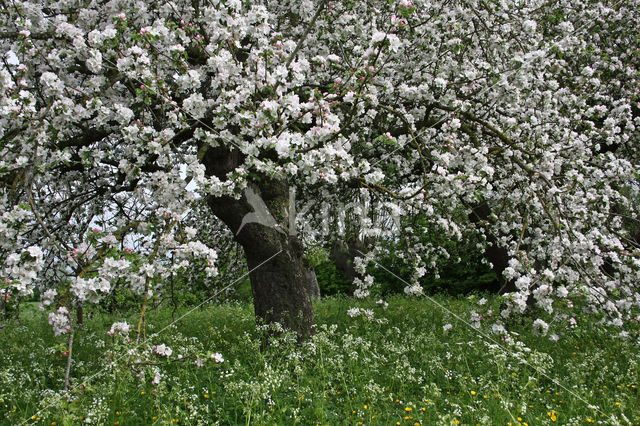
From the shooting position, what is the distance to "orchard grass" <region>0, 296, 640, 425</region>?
388 centimetres

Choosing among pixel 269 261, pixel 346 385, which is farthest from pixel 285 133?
pixel 269 261

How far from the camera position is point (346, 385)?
4.57 meters

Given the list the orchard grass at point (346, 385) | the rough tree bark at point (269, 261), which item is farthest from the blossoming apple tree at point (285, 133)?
the orchard grass at point (346, 385)

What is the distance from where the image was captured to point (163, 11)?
4.93m

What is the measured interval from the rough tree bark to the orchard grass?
1.33 feet

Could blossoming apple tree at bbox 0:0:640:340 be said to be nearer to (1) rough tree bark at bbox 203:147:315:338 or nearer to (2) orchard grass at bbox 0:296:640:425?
(1) rough tree bark at bbox 203:147:315:338

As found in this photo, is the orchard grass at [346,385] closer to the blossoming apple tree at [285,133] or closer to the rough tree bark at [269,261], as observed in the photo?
the rough tree bark at [269,261]

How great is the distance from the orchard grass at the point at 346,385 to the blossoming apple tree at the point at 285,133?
694mm

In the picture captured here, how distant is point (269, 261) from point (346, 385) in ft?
7.02

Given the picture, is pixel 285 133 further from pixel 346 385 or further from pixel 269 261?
pixel 269 261

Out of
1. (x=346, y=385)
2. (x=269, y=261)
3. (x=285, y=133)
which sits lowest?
(x=346, y=385)

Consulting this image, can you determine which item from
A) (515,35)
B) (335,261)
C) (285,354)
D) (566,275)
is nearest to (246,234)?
(285,354)

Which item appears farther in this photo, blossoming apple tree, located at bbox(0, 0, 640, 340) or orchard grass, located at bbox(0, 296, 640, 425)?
blossoming apple tree, located at bbox(0, 0, 640, 340)

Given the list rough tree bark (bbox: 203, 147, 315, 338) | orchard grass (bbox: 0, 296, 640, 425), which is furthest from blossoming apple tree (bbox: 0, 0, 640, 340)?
orchard grass (bbox: 0, 296, 640, 425)
